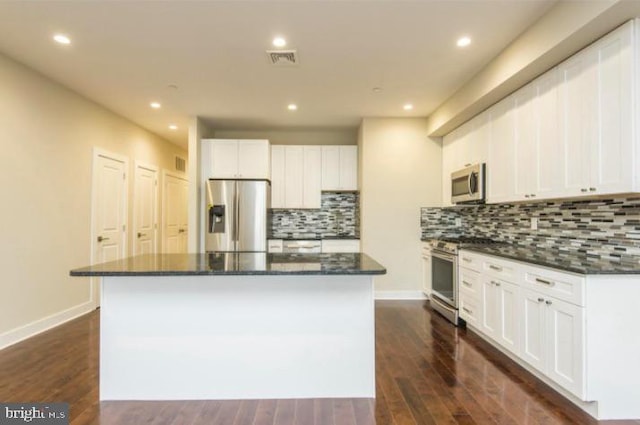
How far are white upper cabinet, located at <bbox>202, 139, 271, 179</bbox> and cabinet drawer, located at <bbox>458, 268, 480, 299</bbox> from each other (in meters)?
2.96

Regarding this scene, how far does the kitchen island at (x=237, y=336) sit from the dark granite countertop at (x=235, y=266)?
86 millimetres

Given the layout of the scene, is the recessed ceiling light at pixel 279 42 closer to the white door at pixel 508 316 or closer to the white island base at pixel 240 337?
the white island base at pixel 240 337

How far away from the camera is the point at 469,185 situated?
387 centimetres

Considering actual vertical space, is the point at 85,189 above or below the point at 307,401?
above

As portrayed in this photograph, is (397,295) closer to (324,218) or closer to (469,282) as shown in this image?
(469,282)

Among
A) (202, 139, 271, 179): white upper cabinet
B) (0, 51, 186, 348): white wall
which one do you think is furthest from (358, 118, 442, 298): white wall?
(0, 51, 186, 348): white wall

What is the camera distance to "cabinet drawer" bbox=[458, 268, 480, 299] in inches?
129

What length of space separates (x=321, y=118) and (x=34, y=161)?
3347 millimetres

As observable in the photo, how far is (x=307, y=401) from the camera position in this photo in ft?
7.16


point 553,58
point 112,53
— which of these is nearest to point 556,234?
point 553,58

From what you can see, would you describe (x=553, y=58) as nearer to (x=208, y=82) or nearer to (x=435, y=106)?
(x=435, y=106)

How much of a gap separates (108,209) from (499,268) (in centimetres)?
468

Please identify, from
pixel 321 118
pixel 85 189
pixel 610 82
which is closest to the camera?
pixel 610 82

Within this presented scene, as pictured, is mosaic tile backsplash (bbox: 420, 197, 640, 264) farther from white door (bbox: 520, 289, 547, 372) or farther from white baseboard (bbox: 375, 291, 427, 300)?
white baseboard (bbox: 375, 291, 427, 300)
